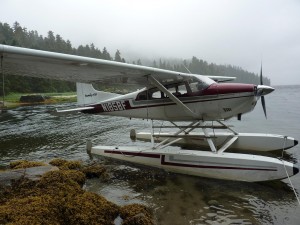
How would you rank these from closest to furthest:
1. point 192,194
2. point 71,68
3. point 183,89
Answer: point 192,194
point 71,68
point 183,89

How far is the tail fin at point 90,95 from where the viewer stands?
1130 centimetres

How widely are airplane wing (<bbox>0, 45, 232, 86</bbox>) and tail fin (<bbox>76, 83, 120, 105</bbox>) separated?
1965 mm

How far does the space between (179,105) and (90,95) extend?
194 inches

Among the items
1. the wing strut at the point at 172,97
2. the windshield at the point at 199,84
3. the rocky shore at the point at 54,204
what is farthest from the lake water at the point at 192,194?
the windshield at the point at 199,84

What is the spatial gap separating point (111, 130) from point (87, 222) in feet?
37.1

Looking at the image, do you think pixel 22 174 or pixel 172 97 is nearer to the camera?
pixel 22 174

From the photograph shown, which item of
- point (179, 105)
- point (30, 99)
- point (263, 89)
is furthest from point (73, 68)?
point (30, 99)

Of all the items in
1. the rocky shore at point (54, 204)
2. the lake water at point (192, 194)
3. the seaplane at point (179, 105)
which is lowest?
the lake water at point (192, 194)

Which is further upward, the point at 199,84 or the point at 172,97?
the point at 199,84

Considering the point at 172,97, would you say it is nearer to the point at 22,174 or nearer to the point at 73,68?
the point at 73,68

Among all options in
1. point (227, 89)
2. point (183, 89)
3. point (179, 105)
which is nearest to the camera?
point (227, 89)

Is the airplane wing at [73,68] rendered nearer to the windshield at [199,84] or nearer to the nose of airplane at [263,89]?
the windshield at [199,84]

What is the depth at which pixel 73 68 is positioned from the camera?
7176 mm

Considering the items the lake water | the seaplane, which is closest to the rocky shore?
the lake water
